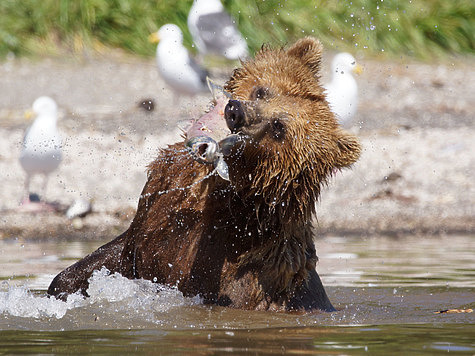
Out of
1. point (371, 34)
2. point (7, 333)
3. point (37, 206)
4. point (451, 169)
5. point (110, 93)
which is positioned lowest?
point (7, 333)

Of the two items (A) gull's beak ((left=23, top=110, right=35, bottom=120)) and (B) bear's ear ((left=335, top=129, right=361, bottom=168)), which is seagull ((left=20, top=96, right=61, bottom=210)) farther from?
(B) bear's ear ((left=335, top=129, right=361, bottom=168))

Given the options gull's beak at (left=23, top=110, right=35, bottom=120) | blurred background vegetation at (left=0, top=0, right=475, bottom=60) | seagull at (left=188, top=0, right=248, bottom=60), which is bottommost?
gull's beak at (left=23, top=110, right=35, bottom=120)

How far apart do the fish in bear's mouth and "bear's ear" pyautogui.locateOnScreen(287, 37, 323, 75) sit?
1.81 ft

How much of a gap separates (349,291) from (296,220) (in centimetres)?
159

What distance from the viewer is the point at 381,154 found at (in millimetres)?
10359

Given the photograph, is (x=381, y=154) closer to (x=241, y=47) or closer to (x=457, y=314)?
(x=241, y=47)

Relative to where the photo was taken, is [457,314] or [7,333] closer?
[7,333]

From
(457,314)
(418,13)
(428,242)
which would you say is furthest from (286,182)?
(418,13)

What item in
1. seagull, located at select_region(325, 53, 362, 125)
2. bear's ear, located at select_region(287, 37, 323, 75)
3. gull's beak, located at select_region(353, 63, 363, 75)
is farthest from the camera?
gull's beak, located at select_region(353, 63, 363, 75)

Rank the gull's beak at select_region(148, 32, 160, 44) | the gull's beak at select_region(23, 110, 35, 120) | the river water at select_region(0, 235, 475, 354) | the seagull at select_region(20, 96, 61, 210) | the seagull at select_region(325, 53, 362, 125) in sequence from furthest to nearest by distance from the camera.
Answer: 1. the gull's beak at select_region(148, 32, 160, 44)
2. the gull's beak at select_region(23, 110, 35, 120)
3. the seagull at select_region(325, 53, 362, 125)
4. the seagull at select_region(20, 96, 61, 210)
5. the river water at select_region(0, 235, 475, 354)

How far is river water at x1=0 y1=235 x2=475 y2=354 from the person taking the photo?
3.98m

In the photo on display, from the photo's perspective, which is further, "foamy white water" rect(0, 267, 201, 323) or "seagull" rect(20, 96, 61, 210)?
"seagull" rect(20, 96, 61, 210)

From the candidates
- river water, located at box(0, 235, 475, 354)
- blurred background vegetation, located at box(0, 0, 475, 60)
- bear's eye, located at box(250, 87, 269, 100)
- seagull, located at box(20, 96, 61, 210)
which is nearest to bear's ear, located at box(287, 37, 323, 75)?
bear's eye, located at box(250, 87, 269, 100)

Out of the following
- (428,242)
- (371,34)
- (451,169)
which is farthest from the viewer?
(371,34)
